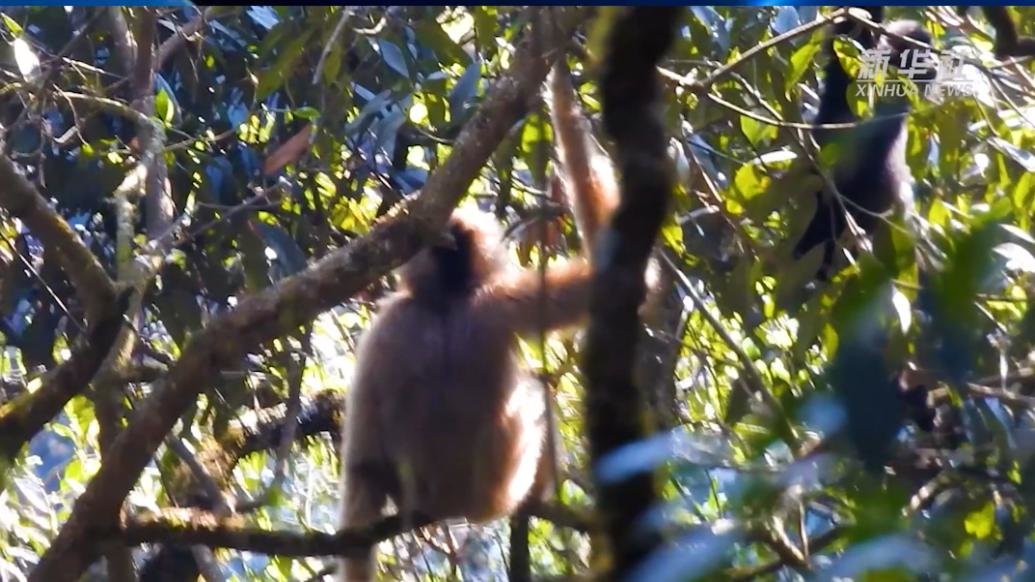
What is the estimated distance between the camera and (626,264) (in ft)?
2.81

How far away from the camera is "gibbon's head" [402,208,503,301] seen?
10.8 ft

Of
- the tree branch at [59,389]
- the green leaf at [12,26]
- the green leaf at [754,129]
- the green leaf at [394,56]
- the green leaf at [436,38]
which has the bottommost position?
the green leaf at [754,129]

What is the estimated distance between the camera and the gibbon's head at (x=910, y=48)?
2.03 metres

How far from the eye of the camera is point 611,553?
811 mm

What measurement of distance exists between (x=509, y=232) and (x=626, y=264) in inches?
49.2

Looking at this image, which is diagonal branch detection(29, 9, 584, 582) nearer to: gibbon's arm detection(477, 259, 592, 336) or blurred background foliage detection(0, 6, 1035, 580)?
blurred background foliage detection(0, 6, 1035, 580)

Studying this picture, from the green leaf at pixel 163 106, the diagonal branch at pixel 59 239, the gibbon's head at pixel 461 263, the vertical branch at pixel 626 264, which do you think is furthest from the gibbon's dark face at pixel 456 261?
the vertical branch at pixel 626 264

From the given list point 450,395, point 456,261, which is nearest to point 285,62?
point 456,261

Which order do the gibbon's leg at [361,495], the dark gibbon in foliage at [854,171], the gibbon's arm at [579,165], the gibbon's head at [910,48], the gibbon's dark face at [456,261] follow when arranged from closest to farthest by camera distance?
the gibbon's head at [910,48]
the dark gibbon in foliage at [854,171]
the gibbon's arm at [579,165]
the gibbon's leg at [361,495]
the gibbon's dark face at [456,261]

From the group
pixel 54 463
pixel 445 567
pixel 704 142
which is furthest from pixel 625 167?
pixel 54 463

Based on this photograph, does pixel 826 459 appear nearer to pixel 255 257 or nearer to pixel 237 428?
pixel 255 257

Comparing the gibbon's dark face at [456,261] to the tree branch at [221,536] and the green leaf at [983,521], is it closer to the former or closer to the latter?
the tree branch at [221,536]

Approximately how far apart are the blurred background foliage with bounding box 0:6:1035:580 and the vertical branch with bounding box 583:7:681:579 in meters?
0.03

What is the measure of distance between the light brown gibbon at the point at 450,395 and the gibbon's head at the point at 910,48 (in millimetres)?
973
